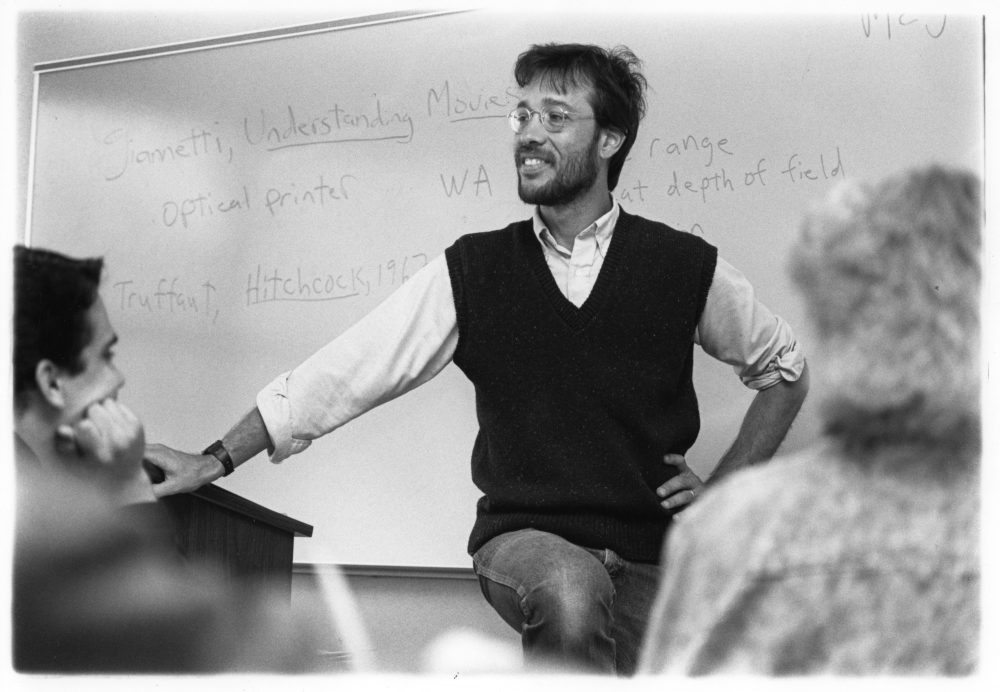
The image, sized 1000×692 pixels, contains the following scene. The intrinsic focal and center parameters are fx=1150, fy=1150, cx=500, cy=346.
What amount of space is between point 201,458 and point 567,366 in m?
0.65

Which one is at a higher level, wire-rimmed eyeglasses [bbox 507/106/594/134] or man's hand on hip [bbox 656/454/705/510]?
wire-rimmed eyeglasses [bbox 507/106/594/134]

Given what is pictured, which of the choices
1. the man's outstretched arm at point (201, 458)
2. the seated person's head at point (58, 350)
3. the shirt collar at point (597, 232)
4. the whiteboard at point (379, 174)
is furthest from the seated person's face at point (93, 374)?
the whiteboard at point (379, 174)

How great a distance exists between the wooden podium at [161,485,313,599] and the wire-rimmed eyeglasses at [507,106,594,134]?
34.8 inches

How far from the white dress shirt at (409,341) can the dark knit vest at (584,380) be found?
0.04 metres

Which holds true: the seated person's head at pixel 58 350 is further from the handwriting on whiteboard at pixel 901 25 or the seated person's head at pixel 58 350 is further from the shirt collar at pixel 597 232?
the handwriting on whiteboard at pixel 901 25

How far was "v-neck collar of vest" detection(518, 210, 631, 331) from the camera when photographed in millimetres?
2076

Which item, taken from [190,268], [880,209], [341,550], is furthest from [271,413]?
[880,209]

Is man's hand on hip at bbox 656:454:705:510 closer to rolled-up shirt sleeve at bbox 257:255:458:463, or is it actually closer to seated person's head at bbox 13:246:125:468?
rolled-up shirt sleeve at bbox 257:255:458:463

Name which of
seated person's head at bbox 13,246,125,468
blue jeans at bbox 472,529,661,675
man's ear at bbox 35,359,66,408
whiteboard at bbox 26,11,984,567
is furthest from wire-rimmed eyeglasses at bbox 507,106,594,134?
man's ear at bbox 35,359,66,408

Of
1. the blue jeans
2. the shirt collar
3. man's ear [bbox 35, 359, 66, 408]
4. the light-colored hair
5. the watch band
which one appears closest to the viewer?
the light-colored hair

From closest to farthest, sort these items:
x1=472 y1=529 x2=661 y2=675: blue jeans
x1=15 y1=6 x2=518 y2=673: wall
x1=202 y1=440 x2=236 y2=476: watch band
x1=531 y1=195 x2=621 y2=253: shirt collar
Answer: x1=472 y1=529 x2=661 y2=675: blue jeans < x1=202 y1=440 x2=236 y2=476: watch band < x1=531 y1=195 x2=621 y2=253: shirt collar < x1=15 y1=6 x2=518 y2=673: wall

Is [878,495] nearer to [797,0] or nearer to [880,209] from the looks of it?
[880,209]

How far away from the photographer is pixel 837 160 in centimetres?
254

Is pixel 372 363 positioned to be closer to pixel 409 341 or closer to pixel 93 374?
pixel 409 341
